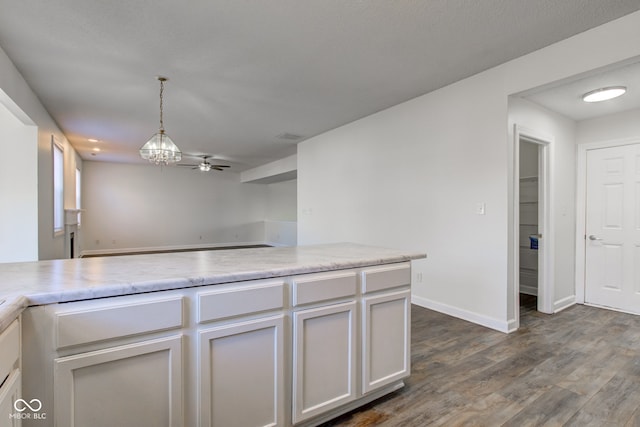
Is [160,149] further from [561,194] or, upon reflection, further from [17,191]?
[561,194]

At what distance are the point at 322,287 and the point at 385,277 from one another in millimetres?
457

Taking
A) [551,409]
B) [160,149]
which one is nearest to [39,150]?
[160,149]

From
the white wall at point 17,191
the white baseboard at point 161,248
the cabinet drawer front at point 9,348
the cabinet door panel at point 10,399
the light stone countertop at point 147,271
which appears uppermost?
the white wall at point 17,191

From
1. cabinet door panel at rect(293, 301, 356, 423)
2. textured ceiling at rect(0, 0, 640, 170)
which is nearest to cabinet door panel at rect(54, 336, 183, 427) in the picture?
cabinet door panel at rect(293, 301, 356, 423)

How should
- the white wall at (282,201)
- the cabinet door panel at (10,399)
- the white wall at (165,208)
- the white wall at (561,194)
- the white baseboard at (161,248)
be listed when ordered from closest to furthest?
the cabinet door panel at (10,399)
the white wall at (561,194)
the white baseboard at (161,248)
the white wall at (165,208)
the white wall at (282,201)

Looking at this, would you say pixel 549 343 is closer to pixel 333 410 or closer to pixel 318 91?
pixel 333 410

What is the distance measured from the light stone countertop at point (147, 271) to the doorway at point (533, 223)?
209 centimetres

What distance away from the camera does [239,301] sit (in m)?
1.45

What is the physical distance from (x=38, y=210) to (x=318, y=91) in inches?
145

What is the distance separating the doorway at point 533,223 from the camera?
3250mm

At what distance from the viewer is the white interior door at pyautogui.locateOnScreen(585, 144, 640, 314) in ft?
11.9

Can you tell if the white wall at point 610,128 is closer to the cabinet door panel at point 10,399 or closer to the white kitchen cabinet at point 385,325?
the white kitchen cabinet at point 385,325

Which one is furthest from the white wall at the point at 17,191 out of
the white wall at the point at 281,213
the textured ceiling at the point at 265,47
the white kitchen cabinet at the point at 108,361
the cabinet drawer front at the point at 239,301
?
the white wall at the point at 281,213

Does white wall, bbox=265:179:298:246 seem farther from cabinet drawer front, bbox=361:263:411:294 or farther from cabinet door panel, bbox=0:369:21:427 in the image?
cabinet door panel, bbox=0:369:21:427
